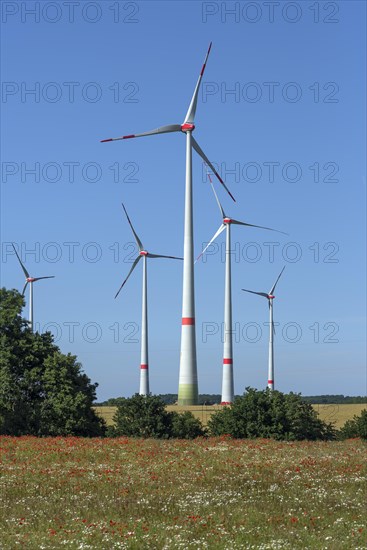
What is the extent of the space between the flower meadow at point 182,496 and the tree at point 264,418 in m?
7.36

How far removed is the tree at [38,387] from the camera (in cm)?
6069

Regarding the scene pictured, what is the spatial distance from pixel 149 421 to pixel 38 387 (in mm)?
10466

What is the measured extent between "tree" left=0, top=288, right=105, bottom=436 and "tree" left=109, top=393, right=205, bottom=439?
3414mm

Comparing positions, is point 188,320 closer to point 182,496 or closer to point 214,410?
point 214,410

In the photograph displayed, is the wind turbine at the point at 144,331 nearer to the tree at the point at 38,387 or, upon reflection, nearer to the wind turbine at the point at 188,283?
the wind turbine at the point at 188,283

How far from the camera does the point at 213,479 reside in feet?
112

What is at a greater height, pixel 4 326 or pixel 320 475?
pixel 4 326

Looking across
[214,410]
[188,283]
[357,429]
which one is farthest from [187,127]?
[357,429]

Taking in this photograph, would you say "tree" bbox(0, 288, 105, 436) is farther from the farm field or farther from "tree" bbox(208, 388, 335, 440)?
the farm field

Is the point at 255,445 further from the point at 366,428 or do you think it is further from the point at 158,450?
the point at 366,428

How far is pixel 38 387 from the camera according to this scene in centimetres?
6269

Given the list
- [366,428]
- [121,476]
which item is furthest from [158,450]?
[366,428]

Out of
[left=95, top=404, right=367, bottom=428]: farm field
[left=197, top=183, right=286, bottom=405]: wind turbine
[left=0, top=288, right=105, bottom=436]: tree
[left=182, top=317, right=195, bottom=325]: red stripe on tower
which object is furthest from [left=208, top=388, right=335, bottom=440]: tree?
[left=197, top=183, right=286, bottom=405]: wind turbine

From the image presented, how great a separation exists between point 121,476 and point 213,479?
4.58 m
